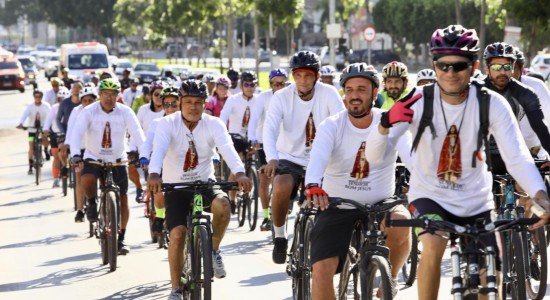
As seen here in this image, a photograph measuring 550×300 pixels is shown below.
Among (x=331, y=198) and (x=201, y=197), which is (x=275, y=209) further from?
(x=331, y=198)

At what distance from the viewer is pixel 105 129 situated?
13539mm

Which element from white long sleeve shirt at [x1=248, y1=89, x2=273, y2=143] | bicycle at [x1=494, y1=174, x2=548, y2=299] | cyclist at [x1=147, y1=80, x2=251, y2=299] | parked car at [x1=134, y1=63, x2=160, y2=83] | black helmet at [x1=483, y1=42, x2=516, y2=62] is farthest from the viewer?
parked car at [x1=134, y1=63, x2=160, y2=83]

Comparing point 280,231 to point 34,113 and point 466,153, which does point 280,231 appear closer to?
point 466,153

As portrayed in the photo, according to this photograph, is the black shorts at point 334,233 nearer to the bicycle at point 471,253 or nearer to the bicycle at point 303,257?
the bicycle at point 303,257

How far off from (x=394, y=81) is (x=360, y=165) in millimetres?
4150

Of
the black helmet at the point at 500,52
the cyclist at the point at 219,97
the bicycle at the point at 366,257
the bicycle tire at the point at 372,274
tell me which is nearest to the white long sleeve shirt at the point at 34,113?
the cyclist at the point at 219,97

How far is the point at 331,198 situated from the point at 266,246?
265 inches


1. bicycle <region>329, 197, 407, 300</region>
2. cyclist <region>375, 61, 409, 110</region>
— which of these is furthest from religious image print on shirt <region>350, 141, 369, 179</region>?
cyclist <region>375, 61, 409, 110</region>

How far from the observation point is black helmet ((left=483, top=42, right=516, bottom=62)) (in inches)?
383

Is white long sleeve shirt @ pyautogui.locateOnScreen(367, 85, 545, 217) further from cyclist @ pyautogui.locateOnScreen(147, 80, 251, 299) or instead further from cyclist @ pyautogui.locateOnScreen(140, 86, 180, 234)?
cyclist @ pyautogui.locateOnScreen(140, 86, 180, 234)

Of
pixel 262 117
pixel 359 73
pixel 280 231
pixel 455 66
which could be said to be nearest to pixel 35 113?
pixel 262 117

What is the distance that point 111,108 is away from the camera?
1359 centimetres

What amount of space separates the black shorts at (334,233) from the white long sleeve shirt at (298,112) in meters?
3.00

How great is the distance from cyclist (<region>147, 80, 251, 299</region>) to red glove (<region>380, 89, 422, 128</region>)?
312 cm
